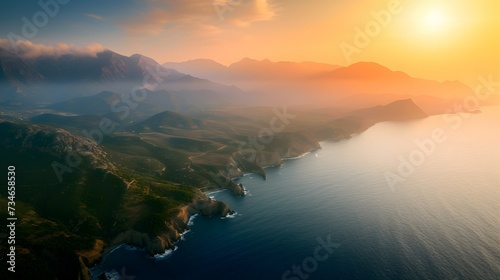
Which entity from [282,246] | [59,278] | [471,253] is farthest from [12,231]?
[471,253]

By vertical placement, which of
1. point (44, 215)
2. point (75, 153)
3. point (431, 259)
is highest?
point (75, 153)

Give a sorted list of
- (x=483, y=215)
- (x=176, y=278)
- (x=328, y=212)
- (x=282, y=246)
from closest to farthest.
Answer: (x=176, y=278) → (x=282, y=246) → (x=483, y=215) → (x=328, y=212)

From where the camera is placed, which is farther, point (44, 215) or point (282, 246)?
point (44, 215)

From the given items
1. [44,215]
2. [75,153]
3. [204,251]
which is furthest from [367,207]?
[75,153]

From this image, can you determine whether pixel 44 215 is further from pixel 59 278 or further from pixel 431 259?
pixel 431 259

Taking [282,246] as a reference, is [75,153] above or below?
above

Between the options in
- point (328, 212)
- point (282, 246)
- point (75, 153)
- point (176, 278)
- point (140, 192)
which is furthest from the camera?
point (75, 153)

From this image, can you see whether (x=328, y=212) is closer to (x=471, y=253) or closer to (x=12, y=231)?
(x=471, y=253)

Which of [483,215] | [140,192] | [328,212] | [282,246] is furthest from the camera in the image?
[140,192]

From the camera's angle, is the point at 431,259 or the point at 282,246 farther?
the point at 282,246
